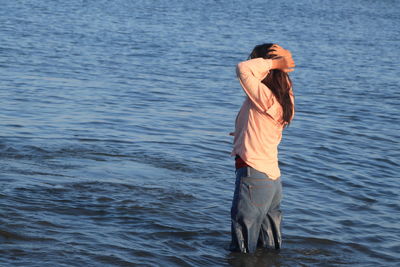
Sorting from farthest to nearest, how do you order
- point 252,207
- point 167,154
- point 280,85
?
point 167,154 → point 252,207 → point 280,85

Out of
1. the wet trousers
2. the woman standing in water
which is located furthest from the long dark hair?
the wet trousers

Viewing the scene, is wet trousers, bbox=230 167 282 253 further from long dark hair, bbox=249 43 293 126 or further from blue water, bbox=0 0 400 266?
long dark hair, bbox=249 43 293 126

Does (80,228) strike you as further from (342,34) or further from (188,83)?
(342,34)

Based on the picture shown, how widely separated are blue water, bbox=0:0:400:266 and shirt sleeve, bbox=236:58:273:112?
4.63 feet

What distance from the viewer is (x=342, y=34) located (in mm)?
29219

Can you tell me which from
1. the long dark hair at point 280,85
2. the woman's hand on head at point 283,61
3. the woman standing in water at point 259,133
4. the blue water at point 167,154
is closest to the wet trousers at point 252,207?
the woman standing in water at point 259,133

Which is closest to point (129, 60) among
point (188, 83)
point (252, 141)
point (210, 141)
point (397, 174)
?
point (188, 83)

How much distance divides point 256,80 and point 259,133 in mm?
408

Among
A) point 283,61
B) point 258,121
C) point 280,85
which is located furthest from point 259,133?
point 283,61

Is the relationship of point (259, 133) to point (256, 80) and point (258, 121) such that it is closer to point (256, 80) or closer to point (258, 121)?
point (258, 121)

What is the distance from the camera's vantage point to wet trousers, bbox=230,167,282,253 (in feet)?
18.4

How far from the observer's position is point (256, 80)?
5344 mm

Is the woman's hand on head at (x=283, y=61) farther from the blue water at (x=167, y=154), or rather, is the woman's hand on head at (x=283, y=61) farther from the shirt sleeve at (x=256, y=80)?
the blue water at (x=167, y=154)

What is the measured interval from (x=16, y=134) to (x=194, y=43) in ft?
44.0
